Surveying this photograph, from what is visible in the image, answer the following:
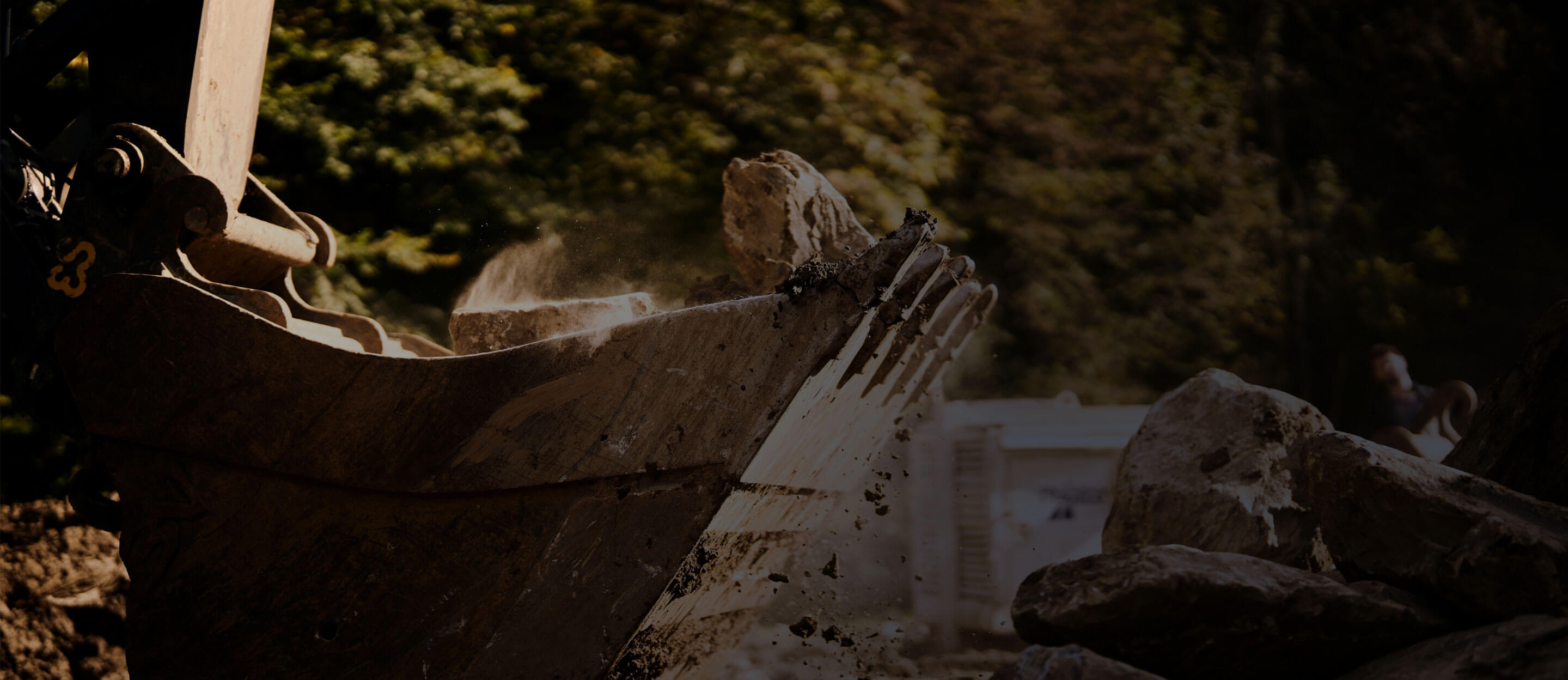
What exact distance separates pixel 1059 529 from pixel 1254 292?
476 centimetres

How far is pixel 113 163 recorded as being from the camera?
1.93 meters

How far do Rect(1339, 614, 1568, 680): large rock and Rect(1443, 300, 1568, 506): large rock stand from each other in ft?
1.92

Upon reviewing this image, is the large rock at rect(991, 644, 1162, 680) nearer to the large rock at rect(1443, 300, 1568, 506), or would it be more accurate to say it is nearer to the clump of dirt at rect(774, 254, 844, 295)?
the clump of dirt at rect(774, 254, 844, 295)

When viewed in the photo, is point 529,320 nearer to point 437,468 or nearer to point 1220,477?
point 437,468

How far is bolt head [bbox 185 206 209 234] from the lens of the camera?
6.48 feet

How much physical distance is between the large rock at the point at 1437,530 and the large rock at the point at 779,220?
1.58 meters

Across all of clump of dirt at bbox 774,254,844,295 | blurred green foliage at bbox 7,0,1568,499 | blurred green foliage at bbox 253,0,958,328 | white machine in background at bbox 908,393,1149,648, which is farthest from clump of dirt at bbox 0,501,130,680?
white machine in background at bbox 908,393,1149,648

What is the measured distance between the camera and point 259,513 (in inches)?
67.6

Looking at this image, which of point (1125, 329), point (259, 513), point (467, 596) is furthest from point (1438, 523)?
point (1125, 329)

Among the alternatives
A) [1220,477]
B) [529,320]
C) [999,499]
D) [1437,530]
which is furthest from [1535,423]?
[999,499]

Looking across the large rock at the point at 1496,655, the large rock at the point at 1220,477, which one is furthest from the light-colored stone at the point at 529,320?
the large rock at the point at 1496,655

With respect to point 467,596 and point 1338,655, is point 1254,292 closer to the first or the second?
point 1338,655

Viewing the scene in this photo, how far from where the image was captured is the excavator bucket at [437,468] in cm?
161

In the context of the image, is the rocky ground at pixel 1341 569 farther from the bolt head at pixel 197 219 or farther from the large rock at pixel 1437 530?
the bolt head at pixel 197 219
